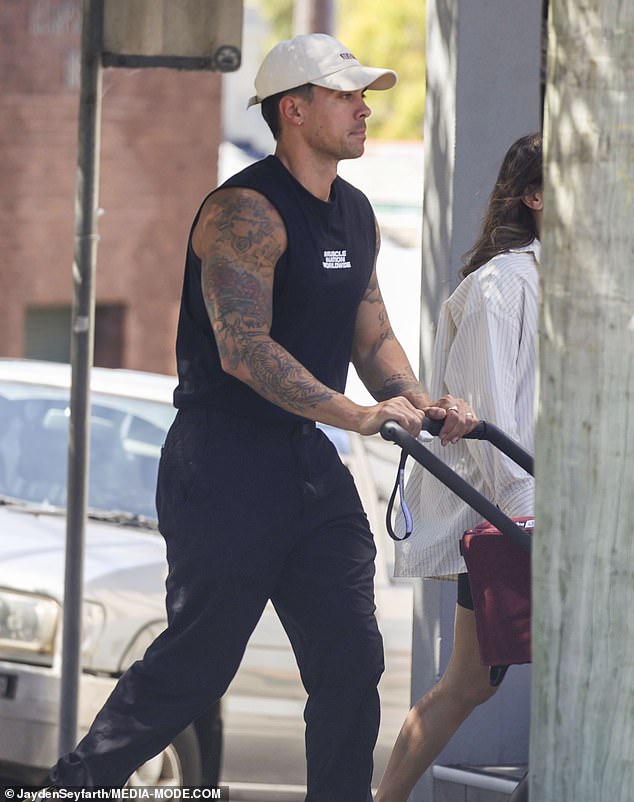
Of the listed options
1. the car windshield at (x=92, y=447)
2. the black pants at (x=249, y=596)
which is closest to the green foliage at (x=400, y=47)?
the car windshield at (x=92, y=447)

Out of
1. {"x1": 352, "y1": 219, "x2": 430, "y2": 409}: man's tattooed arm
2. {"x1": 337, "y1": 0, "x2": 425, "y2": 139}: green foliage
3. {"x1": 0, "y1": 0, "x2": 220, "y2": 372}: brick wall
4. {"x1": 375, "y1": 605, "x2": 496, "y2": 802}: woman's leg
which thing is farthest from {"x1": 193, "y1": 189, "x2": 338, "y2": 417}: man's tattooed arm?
{"x1": 337, "y1": 0, "x2": 425, "y2": 139}: green foliage

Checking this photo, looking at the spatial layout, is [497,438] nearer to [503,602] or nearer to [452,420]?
[452,420]

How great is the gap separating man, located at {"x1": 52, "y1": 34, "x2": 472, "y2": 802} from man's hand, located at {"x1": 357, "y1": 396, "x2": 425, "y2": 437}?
0.70ft

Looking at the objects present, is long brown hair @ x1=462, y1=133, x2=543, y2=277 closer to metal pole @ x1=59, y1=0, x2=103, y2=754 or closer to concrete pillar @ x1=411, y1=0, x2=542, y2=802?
concrete pillar @ x1=411, y1=0, x2=542, y2=802

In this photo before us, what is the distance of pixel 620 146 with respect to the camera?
288 centimetres

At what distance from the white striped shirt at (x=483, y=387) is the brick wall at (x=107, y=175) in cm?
1022

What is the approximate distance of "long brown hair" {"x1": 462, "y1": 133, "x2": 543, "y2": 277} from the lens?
4.68 m

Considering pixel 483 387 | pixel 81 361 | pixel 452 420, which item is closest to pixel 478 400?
pixel 483 387

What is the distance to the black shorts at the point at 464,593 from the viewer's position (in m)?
4.54

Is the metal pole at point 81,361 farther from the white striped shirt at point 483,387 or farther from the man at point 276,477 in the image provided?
the white striped shirt at point 483,387

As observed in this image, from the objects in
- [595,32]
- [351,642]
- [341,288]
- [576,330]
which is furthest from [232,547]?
[595,32]

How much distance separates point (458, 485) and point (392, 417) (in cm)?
22

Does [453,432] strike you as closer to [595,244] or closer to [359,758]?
[359,758]

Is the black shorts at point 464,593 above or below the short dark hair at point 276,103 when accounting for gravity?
below
